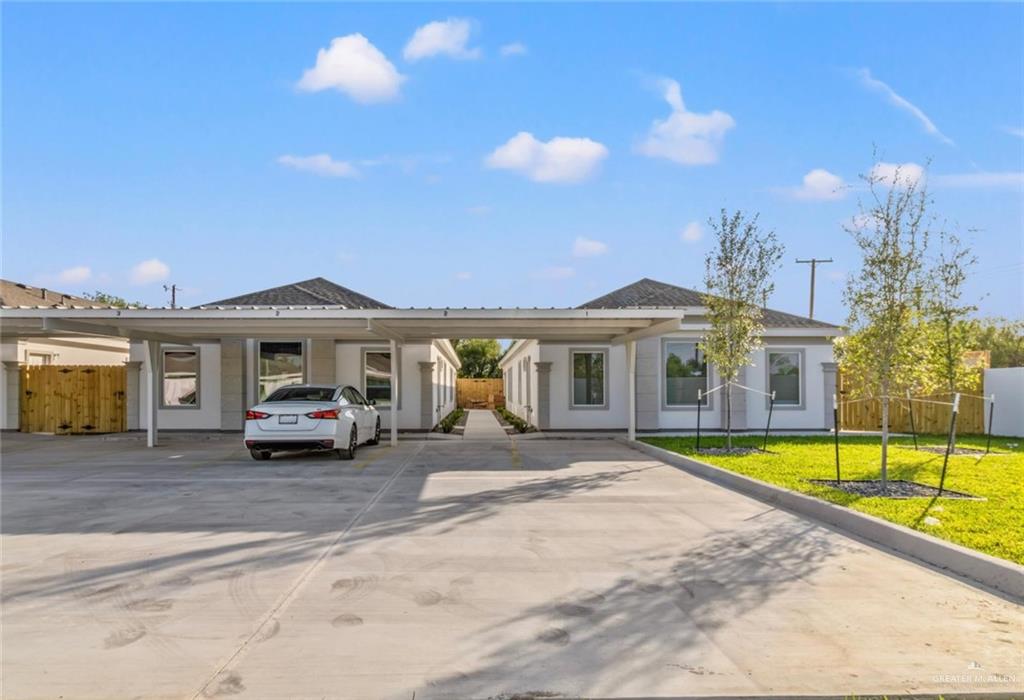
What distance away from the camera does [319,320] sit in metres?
14.1

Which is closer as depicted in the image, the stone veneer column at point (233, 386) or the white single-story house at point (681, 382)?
the stone veneer column at point (233, 386)

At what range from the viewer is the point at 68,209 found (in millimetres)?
19484

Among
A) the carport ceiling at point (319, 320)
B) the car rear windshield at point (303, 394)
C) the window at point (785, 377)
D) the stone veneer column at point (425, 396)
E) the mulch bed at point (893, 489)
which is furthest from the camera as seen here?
the stone veneer column at point (425, 396)

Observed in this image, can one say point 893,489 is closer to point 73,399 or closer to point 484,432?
point 484,432

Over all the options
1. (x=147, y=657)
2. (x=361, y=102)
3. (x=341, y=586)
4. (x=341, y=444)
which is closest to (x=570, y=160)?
(x=361, y=102)

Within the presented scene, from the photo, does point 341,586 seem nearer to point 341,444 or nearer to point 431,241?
point 341,444

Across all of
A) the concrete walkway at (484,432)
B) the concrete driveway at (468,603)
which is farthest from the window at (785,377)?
the concrete driveway at (468,603)

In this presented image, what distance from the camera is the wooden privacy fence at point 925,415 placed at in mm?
19406

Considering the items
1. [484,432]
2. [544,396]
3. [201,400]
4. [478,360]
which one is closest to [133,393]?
[201,400]

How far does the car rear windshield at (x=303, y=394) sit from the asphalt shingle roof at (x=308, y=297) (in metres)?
6.44

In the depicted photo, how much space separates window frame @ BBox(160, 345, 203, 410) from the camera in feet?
63.3

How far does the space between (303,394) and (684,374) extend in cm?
1093

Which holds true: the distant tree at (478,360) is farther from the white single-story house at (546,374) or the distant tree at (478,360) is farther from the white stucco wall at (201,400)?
the white stucco wall at (201,400)

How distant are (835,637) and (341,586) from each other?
11.8ft
